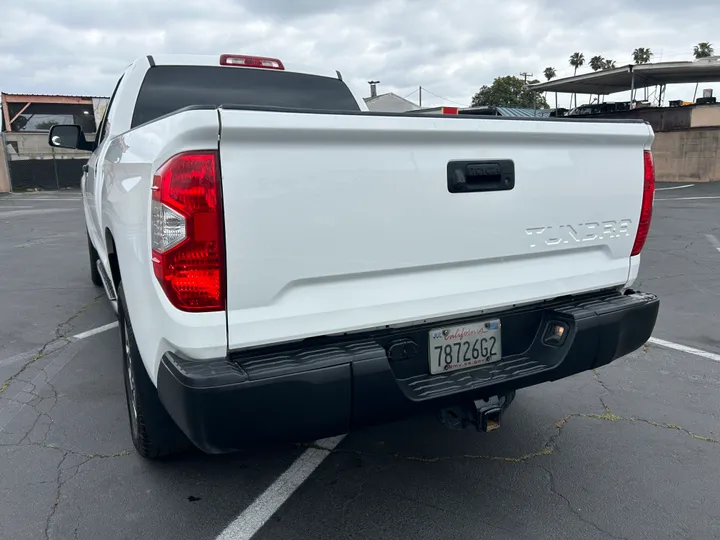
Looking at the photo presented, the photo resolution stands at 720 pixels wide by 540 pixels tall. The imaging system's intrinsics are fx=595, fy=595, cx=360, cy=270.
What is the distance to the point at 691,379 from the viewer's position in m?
4.20

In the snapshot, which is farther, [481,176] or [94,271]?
[94,271]

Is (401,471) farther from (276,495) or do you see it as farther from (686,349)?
(686,349)

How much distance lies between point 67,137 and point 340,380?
4226 mm

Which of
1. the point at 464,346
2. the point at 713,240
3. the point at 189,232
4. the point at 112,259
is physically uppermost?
the point at 189,232

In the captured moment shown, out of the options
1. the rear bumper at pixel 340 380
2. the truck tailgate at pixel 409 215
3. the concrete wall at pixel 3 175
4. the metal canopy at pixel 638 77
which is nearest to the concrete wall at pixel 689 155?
the metal canopy at pixel 638 77

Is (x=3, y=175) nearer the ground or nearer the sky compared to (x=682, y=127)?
→ nearer the ground

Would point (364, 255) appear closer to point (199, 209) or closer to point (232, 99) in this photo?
point (199, 209)

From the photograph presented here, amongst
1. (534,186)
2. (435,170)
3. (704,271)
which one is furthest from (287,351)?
(704,271)

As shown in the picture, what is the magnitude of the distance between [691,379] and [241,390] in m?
3.52

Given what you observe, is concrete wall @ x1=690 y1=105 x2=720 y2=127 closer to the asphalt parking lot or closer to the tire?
the asphalt parking lot

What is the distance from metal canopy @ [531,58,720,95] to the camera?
24953 mm

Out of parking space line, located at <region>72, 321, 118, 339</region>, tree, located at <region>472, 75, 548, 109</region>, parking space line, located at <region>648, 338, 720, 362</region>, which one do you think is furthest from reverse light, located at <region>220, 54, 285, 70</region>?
tree, located at <region>472, 75, 548, 109</region>

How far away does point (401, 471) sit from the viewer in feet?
9.89

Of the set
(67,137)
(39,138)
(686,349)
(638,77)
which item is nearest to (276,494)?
(686,349)
